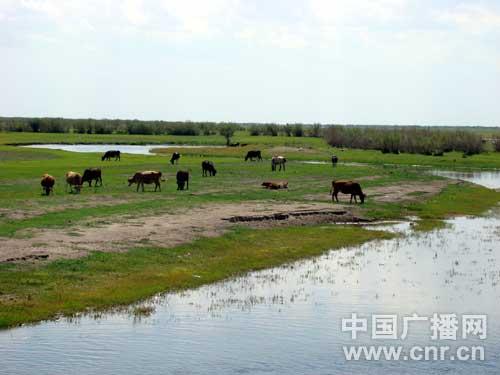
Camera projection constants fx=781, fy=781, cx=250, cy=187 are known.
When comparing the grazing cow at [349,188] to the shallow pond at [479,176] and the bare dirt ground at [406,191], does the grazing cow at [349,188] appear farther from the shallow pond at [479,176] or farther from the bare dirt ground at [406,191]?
the shallow pond at [479,176]

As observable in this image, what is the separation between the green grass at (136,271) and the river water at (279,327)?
679 mm

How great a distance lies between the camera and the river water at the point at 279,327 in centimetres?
1346

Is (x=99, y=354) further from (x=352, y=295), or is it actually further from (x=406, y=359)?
(x=352, y=295)

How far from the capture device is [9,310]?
16.1 m

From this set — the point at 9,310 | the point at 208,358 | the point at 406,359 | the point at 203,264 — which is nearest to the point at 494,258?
the point at 203,264

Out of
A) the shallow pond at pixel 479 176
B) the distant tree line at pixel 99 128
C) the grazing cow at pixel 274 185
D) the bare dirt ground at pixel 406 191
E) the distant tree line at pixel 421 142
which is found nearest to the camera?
the bare dirt ground at pixel 406 191

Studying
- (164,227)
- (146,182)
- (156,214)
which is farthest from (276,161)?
(164,227)

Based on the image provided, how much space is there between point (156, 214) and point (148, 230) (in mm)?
3666

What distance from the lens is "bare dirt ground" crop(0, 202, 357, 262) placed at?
21.4 metres

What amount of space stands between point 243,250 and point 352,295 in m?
6.11

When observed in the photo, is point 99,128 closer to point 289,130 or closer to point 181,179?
point 289,130

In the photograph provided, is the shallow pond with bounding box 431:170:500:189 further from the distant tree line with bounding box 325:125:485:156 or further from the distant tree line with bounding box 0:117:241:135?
the distant tree line with bounding box 0:117:241:135

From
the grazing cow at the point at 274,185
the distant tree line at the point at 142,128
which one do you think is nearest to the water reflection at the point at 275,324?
the grazing cow at the point at 274,185

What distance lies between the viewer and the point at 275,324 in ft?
52.5
